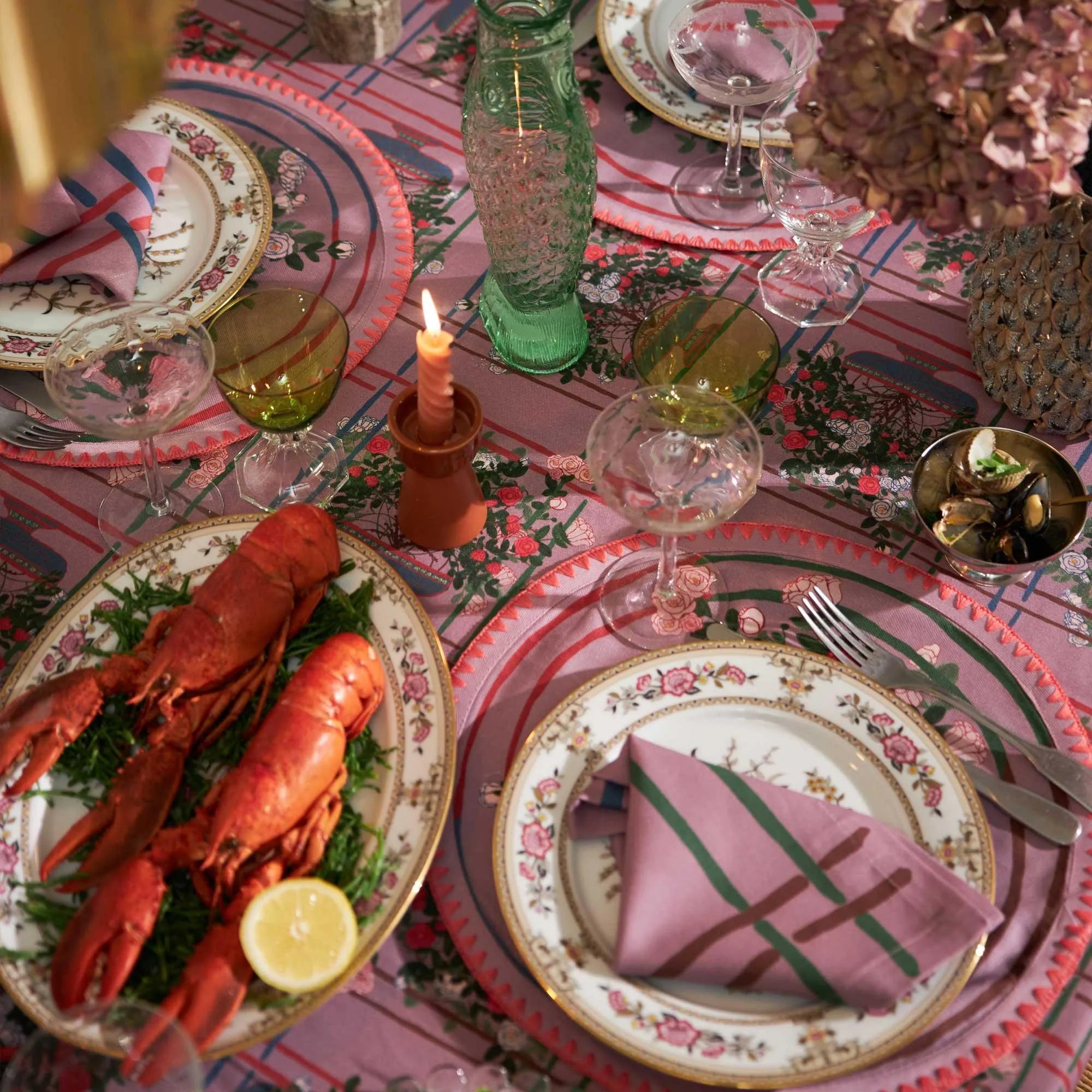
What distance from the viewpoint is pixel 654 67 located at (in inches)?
69.3

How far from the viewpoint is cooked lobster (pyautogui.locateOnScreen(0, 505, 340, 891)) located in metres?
1.15

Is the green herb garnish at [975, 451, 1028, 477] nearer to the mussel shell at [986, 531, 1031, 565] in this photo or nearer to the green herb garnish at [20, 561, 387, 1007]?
the mussel shell at [986, 531, 1031, 565]

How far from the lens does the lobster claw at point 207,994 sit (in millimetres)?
988

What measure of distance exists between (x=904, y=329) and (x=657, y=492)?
1.77ft

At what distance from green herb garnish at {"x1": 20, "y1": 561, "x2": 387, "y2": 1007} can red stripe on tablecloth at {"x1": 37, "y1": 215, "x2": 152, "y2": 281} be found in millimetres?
477

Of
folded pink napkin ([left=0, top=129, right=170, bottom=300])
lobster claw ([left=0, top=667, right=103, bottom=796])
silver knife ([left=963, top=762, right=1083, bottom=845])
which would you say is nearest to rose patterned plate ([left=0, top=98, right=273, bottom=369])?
folded pink napkin ([left=0, top=129, right=170, bottom=300])

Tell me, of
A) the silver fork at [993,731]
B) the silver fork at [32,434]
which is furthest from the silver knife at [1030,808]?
the silver fork at [32,434]

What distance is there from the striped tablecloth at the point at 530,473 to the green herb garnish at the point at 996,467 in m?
0.10

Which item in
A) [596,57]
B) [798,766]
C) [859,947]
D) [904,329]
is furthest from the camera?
[596,57]

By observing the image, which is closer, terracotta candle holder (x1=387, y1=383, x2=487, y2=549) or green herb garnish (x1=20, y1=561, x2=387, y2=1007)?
green herb garnish (x1=20, y1=561, x2=387, y2=1007)

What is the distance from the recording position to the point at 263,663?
4.20ft

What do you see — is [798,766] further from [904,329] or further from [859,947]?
[904,329]

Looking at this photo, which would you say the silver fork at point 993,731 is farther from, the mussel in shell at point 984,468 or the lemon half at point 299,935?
the lemon half at point 299,935

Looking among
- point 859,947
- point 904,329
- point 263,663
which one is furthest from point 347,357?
point 859,947
